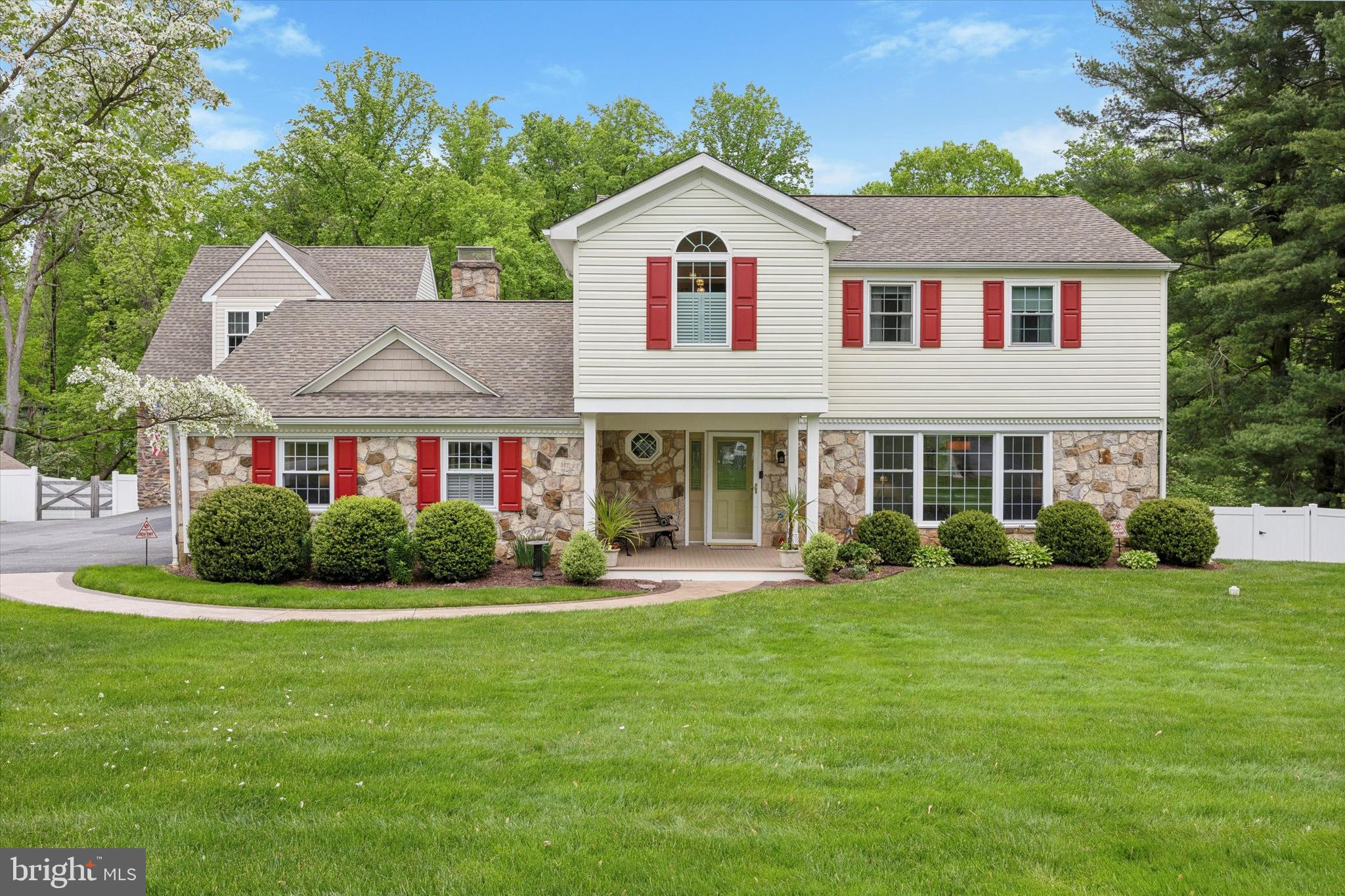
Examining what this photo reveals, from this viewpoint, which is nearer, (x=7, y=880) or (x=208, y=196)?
(x=7, y=880)

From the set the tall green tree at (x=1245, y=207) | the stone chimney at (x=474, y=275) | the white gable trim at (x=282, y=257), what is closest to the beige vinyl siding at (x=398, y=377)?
the stone chimney at (x=474, y=275)

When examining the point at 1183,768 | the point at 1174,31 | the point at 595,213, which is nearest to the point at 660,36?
the point at 595,213

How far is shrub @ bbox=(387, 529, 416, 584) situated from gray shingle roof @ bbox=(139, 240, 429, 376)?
11327 millimetres

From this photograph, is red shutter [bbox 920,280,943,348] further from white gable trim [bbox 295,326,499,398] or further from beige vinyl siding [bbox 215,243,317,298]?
beige vinyl siding [bbox 215,243,317,298]

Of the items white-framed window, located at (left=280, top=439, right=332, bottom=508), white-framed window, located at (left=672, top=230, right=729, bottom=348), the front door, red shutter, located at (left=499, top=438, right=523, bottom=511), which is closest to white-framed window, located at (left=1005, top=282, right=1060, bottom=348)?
the front door

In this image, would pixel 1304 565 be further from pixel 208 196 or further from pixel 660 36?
pixel 208 196

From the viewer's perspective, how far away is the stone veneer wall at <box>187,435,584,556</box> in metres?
15.6

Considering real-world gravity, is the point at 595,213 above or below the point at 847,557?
above

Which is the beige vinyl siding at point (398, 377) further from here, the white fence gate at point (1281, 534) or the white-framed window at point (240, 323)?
the white fence gate at point (1281, 534)

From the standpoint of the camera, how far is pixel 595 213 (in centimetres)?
1470

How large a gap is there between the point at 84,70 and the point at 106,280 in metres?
32.4

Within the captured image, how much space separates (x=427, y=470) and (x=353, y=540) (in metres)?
2.30

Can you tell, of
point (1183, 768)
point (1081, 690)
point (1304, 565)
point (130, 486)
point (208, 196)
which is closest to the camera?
point (1183, 768)

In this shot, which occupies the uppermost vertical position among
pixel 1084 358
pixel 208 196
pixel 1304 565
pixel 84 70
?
pixel 208 196
